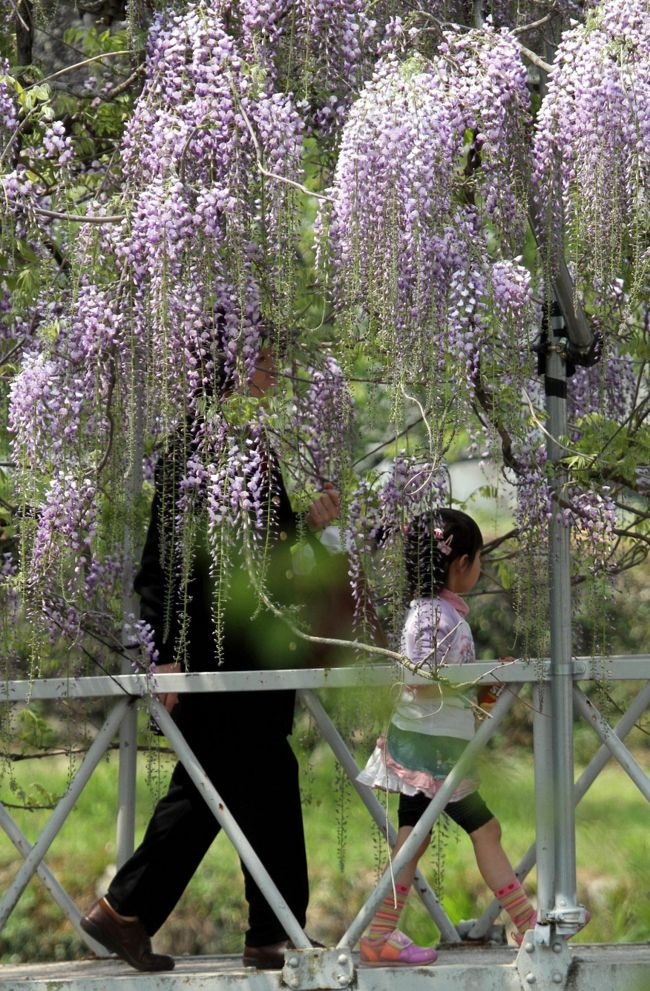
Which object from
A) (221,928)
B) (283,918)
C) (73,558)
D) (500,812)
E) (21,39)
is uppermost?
(21,39)

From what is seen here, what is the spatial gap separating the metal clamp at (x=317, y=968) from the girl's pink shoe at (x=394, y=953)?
196mm

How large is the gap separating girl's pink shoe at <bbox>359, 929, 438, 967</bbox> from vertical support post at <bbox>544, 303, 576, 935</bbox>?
0.33 metres

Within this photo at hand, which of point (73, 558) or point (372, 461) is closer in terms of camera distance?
point (73, 558)

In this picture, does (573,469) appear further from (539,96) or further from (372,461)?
(372,461)

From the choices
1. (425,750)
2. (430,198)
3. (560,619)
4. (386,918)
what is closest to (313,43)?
(430,198)

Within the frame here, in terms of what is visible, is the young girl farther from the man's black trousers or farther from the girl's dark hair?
the man's black trousers

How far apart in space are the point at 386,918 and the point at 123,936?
599 millimetres

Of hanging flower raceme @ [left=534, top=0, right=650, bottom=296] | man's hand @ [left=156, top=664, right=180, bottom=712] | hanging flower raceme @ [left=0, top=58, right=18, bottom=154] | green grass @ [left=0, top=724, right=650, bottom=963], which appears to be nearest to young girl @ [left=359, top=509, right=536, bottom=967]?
man's hand @ [left=156, top=664, right=180, bottom=712]

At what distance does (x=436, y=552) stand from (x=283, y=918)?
0.91 meters

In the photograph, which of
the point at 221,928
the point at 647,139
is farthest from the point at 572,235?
the point at 221,928

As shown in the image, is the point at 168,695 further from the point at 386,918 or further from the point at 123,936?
the point at 386,918

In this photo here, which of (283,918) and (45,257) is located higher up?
(45,257)

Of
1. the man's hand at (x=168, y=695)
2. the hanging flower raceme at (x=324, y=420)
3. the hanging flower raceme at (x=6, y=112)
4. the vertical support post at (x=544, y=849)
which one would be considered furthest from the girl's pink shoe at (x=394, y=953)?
the hanging flower raceme at (x=6, y=112)

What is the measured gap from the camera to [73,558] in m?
3.43
